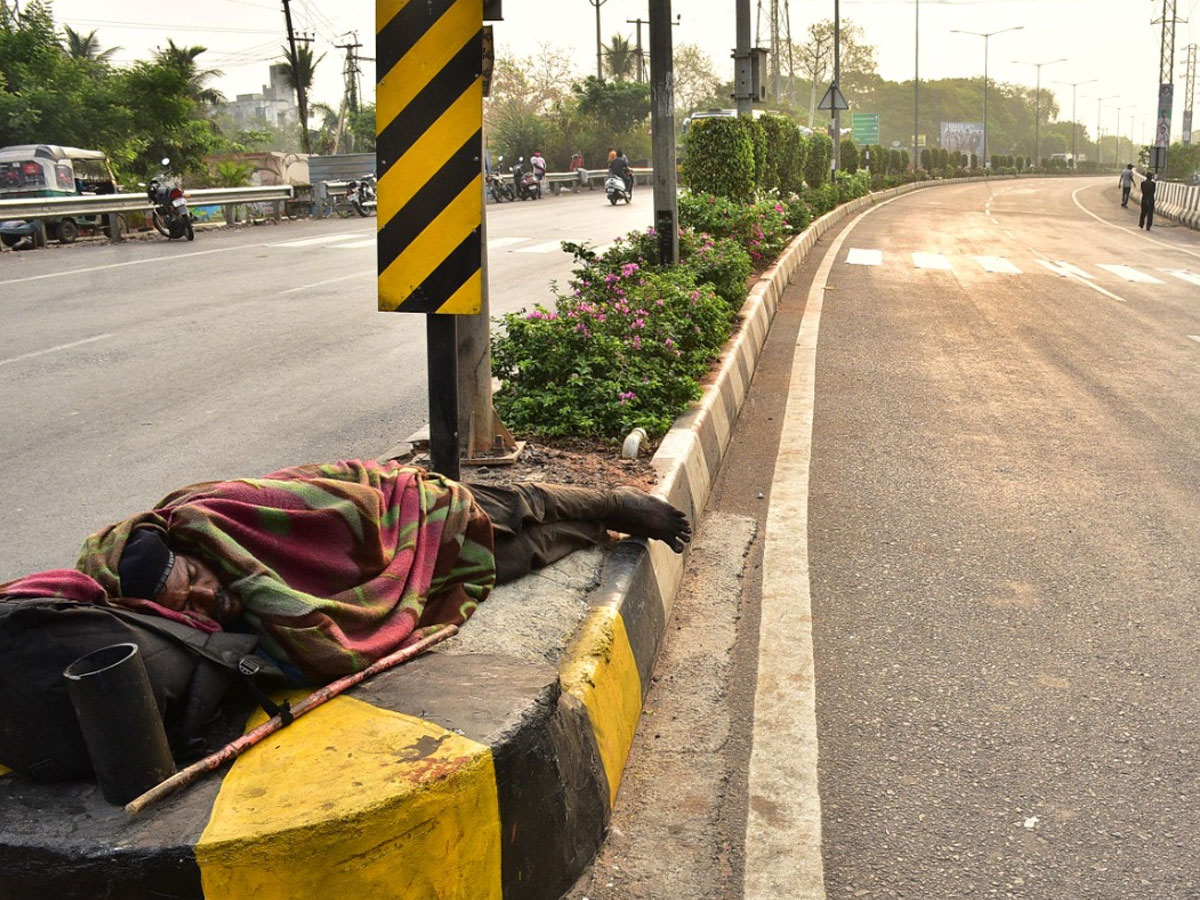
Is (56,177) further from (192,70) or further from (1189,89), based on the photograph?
(1189,89)

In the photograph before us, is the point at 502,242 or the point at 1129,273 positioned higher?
the point at 502,242

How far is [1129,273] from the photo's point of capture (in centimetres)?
1819

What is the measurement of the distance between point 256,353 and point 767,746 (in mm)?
7659

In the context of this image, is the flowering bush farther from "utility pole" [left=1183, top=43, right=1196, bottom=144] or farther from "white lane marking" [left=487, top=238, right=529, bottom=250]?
"utility pole" [left=1183, top=43, right=1196, bottom=144]

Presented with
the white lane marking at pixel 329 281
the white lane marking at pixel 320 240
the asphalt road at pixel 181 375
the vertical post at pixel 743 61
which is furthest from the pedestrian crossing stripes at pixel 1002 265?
the white lane marking at pixel 320 240

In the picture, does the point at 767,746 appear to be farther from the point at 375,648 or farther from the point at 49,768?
the point at 49,768

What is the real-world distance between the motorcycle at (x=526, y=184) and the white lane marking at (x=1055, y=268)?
2497 cm

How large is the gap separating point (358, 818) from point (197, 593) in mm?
803

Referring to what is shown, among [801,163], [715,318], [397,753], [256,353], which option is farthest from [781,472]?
[801,163]

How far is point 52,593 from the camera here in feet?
8.62

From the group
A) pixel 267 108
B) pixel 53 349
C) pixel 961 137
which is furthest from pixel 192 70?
pixel 267 108

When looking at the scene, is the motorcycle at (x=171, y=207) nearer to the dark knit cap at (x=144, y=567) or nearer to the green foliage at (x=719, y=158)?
the green foliage at (x=719, y=158)

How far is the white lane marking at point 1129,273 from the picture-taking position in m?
17.1

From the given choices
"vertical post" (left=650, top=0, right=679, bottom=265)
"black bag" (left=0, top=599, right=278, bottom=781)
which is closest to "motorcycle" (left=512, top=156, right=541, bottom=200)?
"vertical post" (left=650, top=0, right=679, bottom=265)
